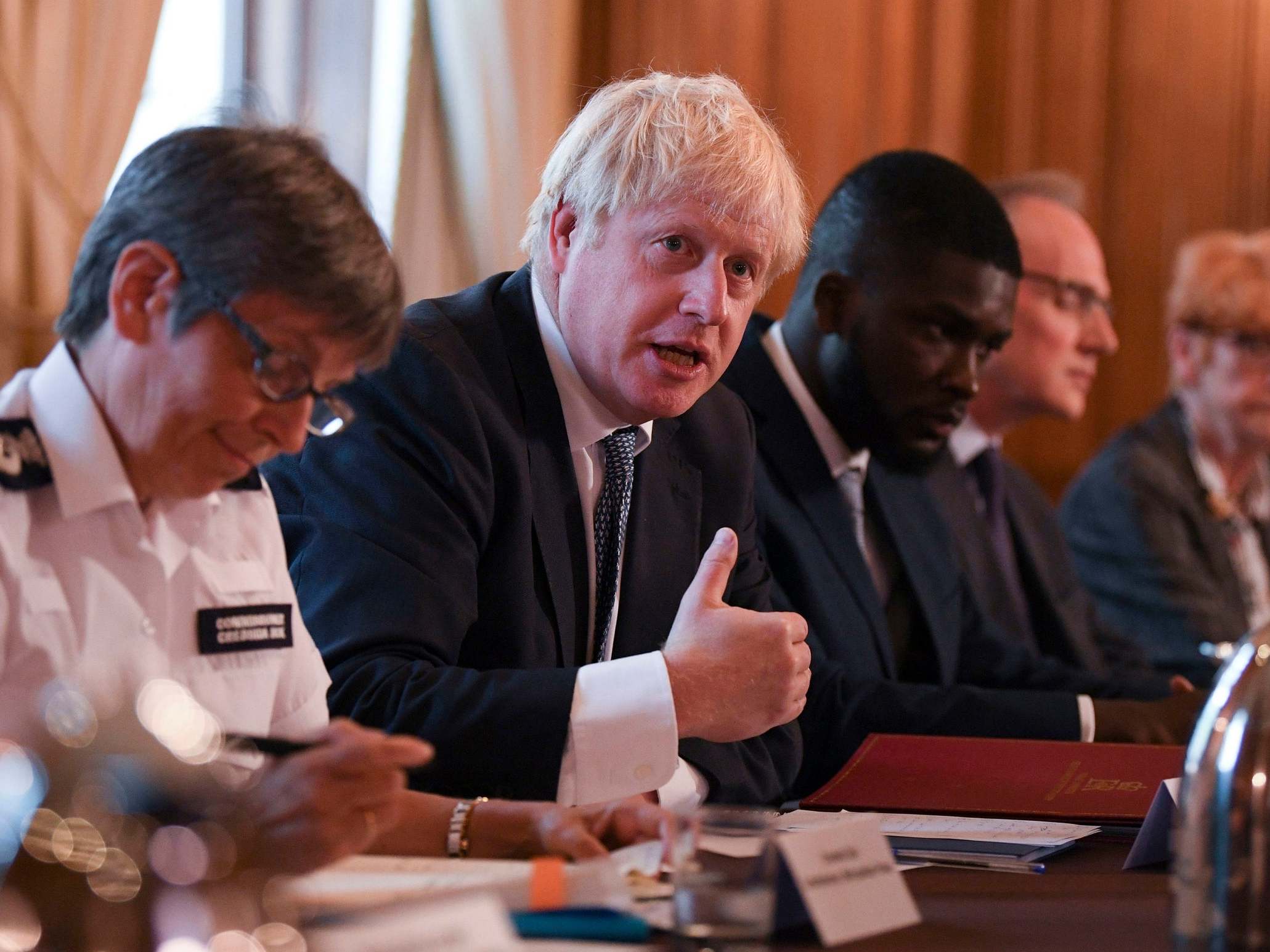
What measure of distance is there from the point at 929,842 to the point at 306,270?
3.11 feet

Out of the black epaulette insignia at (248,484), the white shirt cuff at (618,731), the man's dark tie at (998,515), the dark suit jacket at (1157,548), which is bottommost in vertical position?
the dark suit jacket at (1157,548)

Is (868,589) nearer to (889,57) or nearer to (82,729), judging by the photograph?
(82,729)

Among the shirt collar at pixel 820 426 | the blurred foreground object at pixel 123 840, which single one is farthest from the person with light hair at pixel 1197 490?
the blurred foreground object at pixel 123 840

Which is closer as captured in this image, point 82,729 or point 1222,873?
point 82,729

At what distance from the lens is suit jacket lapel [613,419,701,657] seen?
2.18 m

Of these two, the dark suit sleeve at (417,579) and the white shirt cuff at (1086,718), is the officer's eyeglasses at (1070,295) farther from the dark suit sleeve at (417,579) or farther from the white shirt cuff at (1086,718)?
the dark suit sleeve at (417,579)

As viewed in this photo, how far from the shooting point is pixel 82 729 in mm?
935

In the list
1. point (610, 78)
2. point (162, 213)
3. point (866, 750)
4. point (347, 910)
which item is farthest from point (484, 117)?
point (347, 910)

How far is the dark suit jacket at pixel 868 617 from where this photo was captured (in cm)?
254

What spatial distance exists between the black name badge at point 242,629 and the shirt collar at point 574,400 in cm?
75

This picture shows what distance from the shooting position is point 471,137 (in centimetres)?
379

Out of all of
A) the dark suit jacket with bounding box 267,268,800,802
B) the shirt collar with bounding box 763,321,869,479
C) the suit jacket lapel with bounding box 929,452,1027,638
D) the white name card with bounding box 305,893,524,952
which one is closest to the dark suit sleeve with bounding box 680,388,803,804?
the dark suit jacket with bounding box 267,268,800,802

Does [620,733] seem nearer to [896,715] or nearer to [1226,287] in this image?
[896,715]

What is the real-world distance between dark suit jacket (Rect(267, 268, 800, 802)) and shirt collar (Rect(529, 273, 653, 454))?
0.08ft
